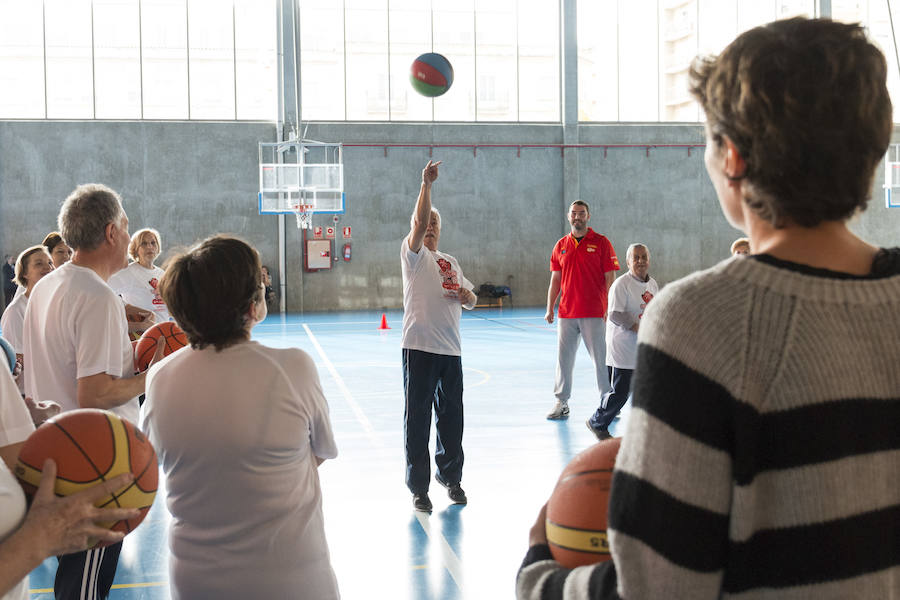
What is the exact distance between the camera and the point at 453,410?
5449mm

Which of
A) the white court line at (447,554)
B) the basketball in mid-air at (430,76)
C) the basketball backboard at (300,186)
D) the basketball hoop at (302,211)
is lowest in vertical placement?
the white court line at (447,554)

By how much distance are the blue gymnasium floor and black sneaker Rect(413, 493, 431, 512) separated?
0.17 ft

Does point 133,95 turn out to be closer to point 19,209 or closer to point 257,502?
point 19,209

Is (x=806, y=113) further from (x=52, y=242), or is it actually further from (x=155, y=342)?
(x=52, y=242)

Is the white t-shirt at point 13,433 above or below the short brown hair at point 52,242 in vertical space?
below

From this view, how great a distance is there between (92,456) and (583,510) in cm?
111

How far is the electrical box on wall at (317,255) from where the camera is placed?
21.2 m

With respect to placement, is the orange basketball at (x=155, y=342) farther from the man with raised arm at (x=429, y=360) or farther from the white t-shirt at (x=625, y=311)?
the white t-shirt at (x=625, y=311)

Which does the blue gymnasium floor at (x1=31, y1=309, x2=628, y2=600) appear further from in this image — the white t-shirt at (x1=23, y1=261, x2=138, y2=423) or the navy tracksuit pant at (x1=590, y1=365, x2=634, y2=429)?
the white t-shirt at (x1=23, y1=261, x2=138, y2=423)

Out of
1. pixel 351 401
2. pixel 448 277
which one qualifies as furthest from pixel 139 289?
pixel 448 277

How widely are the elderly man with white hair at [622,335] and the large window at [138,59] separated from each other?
15.9m

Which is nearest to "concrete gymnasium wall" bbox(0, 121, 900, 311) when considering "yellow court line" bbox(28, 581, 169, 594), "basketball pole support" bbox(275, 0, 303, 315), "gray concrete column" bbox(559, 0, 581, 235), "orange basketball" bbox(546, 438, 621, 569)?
"gray concrete column" bbox(559, 0, 581, 235)

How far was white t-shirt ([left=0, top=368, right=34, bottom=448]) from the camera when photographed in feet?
6.04

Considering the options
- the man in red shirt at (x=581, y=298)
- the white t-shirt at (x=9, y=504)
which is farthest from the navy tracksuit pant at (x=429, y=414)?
the white t-shirt at (x=9, y=504)
